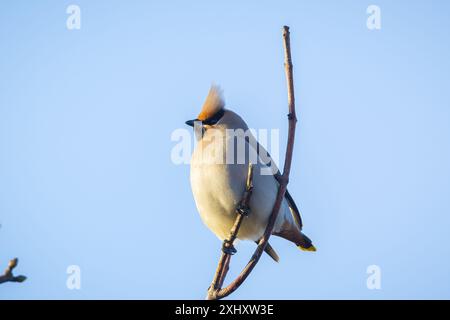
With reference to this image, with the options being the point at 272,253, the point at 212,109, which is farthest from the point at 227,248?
the point at 212,109

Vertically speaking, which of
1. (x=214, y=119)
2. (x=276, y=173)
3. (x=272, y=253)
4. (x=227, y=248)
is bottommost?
(x=272, y=253)

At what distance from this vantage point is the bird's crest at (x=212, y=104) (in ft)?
17.1

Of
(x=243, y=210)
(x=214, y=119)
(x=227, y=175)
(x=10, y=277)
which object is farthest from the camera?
(x=214, y=119)

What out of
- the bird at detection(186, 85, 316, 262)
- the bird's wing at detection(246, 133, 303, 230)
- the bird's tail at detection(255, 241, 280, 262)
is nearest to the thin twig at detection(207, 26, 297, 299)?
the bird at detection(186, 85, 316, 262)

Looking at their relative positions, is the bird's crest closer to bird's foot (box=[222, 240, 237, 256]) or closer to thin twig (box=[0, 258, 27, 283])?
bird's foot (box=[222, 240, 237, 256])

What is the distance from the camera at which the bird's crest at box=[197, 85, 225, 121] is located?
5.21m

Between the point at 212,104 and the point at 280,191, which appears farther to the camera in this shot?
the point at 212,104

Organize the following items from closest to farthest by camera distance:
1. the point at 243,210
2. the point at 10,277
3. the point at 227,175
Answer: the point at 10,277, the point at 243,210, the point at 227,175

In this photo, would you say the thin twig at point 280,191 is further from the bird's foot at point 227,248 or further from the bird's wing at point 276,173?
the bird's wing at point 276,173

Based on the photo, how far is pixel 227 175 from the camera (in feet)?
14.8

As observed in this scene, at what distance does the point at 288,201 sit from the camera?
18.1 ft

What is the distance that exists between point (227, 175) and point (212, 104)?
0.93m

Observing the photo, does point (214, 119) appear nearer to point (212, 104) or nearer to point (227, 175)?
point (212, 104)
